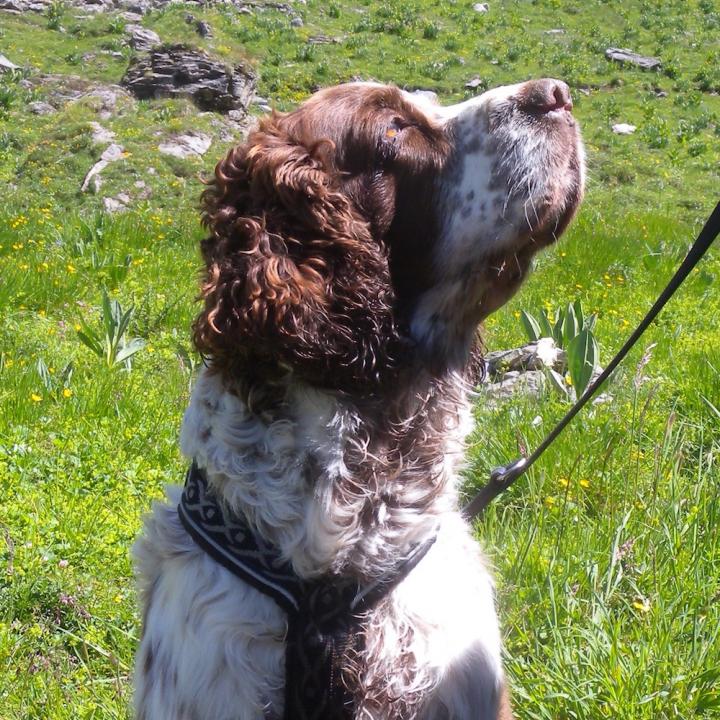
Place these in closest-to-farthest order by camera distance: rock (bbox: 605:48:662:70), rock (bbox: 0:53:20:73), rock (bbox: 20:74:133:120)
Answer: rock (bbox: 20:74:133:120) → rock (bbox: 0:53:20:73) → rock (bbox: 605:48:662:70)

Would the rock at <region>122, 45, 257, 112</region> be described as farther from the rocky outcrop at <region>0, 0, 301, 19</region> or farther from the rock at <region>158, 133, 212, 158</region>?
the rocky outcrop at <region>0, 0, 301, 19</region>

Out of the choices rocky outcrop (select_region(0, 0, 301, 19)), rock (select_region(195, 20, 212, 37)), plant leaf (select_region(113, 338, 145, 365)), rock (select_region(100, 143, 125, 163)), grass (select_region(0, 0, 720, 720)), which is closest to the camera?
grass (select_region(0, 0, 720, 720))

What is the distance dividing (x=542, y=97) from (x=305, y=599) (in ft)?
4.48

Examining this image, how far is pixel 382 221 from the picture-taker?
2.20m

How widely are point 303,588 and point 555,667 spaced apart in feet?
2.53

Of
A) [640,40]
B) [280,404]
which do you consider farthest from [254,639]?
[640,40]

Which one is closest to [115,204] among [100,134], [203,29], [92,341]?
[100,134]

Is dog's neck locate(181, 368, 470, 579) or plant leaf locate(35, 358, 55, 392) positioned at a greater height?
dog's neck locate(181, 368, 470, 579)

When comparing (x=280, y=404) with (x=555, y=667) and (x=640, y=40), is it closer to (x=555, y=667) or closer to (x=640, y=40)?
(x=555, y=667)

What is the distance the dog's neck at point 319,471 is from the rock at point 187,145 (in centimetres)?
1125

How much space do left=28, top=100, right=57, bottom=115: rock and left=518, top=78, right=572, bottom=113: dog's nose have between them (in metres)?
15.2

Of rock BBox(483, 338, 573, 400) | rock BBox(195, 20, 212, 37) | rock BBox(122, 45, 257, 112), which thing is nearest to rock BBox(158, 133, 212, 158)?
rock BBox(122, 45, 257, 112)

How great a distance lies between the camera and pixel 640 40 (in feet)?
79.4

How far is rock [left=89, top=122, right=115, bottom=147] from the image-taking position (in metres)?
13.0
